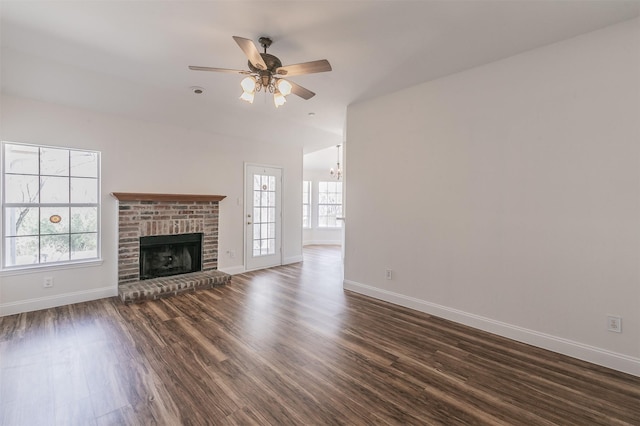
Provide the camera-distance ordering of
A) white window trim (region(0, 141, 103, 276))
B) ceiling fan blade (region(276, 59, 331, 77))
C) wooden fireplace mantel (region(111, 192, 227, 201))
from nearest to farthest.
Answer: ceiling fan blade (region(276, 59, 331, 77)) < white window trim (region(0, 141, 103, 276)) < wooden fireplace mantel (region(111, 192, 227, 201))

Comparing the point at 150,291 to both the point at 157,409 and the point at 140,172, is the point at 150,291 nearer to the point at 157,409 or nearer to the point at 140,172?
the point at 140,172

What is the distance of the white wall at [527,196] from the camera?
7.77ft

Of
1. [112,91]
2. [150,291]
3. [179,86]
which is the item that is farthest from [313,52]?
[150,291]

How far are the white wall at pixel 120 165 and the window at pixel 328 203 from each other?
397 cm

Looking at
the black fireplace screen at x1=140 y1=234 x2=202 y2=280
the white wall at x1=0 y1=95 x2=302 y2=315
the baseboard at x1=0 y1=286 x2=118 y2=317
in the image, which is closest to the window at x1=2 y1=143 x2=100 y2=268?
the white wall at x1=0 y1=95 x2=302 y2=315

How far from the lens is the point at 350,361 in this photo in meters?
2.44

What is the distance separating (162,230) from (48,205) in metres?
1.38

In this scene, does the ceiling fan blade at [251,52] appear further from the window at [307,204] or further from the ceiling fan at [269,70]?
the window at [307,204]

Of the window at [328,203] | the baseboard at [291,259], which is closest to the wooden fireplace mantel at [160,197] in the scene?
the baseboard at [291,259]

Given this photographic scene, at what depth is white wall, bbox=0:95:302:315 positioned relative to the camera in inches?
137

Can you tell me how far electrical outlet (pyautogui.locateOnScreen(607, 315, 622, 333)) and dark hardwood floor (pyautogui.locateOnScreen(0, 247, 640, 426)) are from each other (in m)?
0.34

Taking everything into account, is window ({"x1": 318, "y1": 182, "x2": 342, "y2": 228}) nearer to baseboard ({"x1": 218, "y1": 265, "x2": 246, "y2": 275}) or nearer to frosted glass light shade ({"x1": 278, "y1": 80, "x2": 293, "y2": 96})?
baseboard ({"x1": 218, "y1": 265, "x2": 246, "y2": 275})

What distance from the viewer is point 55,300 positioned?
3.67 m

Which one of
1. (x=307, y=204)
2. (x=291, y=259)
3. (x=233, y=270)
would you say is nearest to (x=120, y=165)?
(x=233, y=270)
